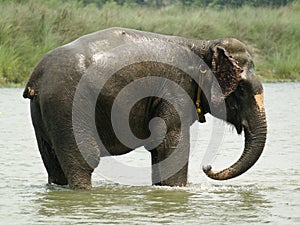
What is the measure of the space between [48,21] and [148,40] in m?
16.4

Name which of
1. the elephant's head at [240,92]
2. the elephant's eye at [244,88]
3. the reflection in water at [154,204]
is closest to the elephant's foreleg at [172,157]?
the reflection in water at [154,204]

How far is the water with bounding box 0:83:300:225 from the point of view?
810 centimetres

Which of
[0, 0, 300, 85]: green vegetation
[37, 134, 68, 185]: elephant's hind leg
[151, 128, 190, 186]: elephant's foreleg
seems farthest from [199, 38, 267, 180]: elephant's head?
[0, 0, 300, 85]: green vegetation

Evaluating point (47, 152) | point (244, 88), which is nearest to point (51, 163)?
point (47, 152)

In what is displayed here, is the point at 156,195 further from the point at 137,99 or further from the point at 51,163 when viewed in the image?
the point at 51,163

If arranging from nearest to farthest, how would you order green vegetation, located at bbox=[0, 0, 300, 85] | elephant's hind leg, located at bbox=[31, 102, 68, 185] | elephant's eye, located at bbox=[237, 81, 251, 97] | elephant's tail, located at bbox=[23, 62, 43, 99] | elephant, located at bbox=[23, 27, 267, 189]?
elephant, located at bbox=[23, 27, 267, 189]
elephant's tail, located at bbox=[23, 62, 43, 99]
elephant's hind leg, located at bbox=[31, 102, 68, 185]
elephant's eye, located at bbox=[237, 81, 251, 97]
green vegetation, located at bbox=[0, 0, 300, 85]

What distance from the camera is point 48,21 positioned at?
25.4m

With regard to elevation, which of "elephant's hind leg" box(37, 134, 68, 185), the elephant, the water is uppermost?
the elephant

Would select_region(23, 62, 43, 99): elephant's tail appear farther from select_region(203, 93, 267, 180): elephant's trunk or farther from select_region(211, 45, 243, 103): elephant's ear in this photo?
select_region(203, 93, 267, 180): elephant's trunk

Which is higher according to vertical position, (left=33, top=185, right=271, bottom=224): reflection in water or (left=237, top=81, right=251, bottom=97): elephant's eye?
(left=237, top=81, right=251, bottom=97): elephant's eye

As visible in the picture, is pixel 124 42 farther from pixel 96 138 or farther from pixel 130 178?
pixel 130 178

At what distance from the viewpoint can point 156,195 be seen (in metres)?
9.16

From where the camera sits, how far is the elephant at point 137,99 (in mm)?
8898

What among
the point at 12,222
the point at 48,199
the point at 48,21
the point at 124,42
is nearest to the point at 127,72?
the point at 124,42
